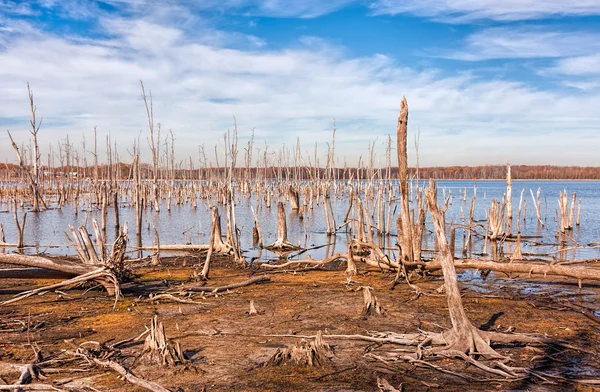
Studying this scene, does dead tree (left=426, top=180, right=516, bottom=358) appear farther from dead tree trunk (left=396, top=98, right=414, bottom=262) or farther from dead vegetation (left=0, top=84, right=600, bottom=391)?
dead tree trunk (left=396, top=98, right=414, bottom=262)

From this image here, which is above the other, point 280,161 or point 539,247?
point 280,161

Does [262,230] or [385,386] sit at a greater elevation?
[385,386]

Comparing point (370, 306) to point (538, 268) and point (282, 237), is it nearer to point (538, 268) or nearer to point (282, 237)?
point (538, 268)

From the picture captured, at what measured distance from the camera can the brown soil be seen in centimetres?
542

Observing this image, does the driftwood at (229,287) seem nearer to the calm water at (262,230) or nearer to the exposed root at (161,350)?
the calm water at (262,230)

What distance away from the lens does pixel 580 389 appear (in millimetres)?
5109

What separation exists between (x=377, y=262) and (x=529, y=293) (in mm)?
3450

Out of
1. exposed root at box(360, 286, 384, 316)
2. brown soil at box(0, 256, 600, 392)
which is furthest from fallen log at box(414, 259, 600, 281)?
exposed root at box(360, 286, 384, 316)

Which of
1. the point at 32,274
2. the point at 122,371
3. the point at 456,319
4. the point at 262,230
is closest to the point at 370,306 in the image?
the point at 456,319

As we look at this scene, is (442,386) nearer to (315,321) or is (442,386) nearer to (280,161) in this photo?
(315,321)

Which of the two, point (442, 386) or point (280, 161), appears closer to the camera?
point (442, 386)

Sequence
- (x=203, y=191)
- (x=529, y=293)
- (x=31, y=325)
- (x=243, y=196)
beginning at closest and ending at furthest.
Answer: (x=31, y=325) → (x=529, y=293) → (x=203, y=191) → (x=243, y=196)

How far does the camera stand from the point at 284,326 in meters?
7.57

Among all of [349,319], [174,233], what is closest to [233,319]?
[349,319]
